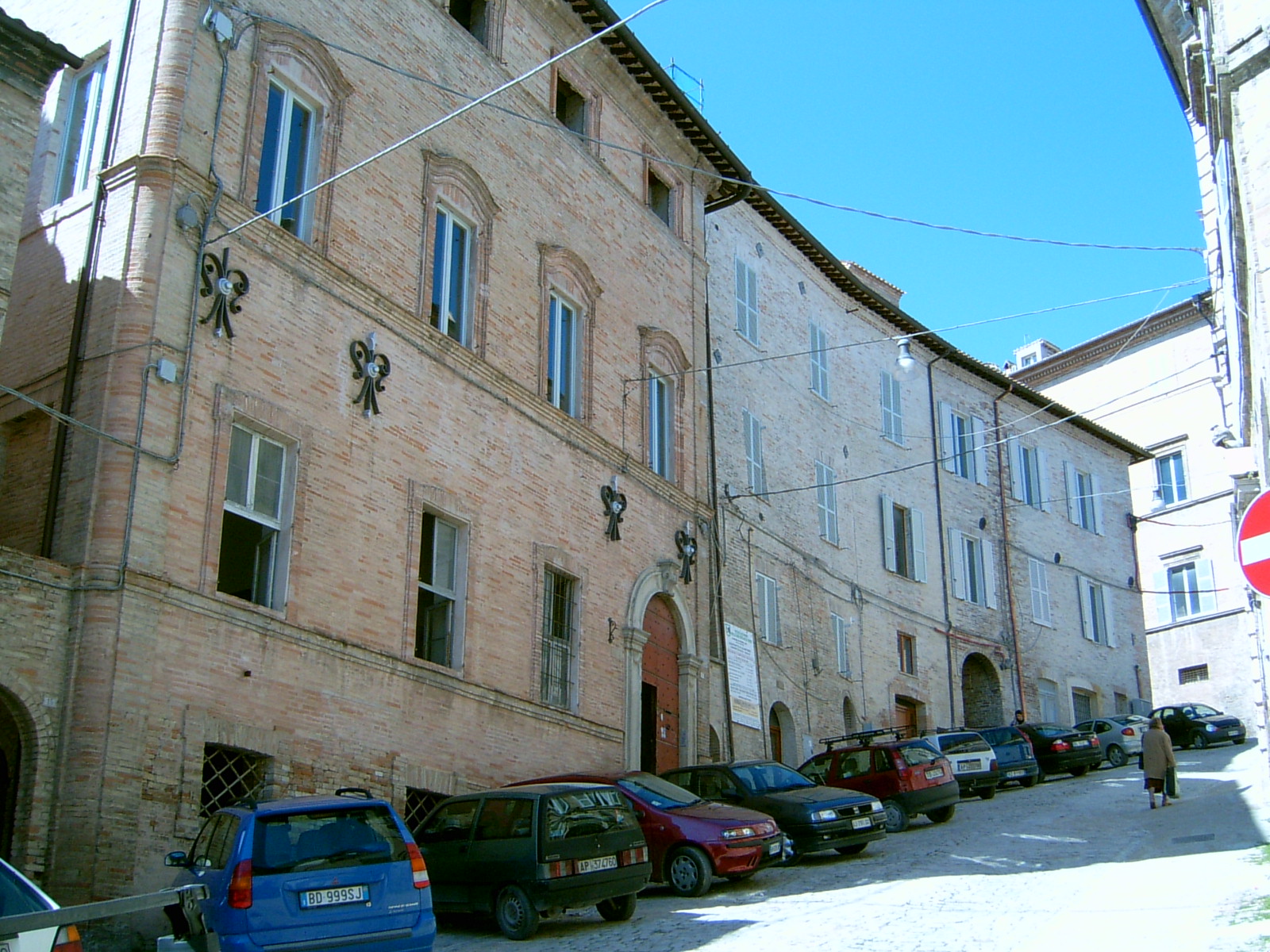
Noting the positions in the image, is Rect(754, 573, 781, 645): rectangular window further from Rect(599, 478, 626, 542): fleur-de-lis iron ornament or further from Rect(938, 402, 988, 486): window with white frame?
Rect(938, 402, 988, 486): window with white frame

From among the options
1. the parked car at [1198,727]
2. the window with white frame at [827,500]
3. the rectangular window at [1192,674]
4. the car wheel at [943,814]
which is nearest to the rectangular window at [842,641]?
the window with white frame at [827,500]

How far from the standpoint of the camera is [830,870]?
49.4ft

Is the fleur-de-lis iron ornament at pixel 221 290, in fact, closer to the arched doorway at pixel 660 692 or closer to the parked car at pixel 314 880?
the parked car at pixel 314 880

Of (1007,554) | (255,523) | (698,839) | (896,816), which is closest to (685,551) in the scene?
(896,816)

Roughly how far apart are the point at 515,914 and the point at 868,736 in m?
11.2

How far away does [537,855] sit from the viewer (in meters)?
11.5

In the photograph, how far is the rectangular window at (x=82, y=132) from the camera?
14000 mm

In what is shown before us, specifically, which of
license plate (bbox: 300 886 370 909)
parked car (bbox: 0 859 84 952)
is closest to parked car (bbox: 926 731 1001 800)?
license plate (bbox: 300 886 370 909)

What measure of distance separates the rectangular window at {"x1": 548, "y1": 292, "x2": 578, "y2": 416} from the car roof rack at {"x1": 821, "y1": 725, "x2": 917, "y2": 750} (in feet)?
22.2

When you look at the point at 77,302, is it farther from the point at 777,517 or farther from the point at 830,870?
the point at 777,517

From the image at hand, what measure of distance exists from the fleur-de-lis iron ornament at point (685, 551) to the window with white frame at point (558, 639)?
3419mm

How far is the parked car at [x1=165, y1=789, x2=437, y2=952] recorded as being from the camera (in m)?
8.97

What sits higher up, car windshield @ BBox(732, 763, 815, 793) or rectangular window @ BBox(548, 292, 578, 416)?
rectangular window @ BBox(548, 292, 578, 416)

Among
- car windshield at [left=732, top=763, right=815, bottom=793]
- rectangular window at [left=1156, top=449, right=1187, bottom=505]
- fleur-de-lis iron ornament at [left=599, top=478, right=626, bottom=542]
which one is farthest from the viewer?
rectangular window at [left=1156, top=449, right=1187, bottom=505]
